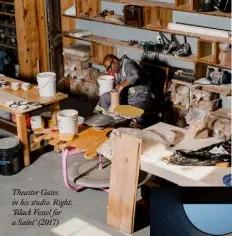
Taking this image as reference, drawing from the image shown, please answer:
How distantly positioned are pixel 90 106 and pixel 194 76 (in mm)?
1626

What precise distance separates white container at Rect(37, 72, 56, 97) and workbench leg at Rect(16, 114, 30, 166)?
0.40 metres

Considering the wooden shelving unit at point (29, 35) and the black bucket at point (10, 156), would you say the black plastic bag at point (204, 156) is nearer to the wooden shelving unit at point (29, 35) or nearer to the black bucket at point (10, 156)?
the black bucket at point (10, 156)

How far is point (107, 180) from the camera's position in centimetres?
502

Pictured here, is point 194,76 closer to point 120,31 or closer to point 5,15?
point 120,31

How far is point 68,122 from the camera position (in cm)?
501

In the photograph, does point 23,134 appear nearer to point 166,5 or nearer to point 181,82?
point 181,82

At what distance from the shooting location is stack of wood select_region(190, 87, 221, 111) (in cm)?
592

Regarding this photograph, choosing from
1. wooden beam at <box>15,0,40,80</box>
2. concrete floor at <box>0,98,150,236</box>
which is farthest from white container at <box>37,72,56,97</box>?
wooden beam at <box>15,0,40,80</box>

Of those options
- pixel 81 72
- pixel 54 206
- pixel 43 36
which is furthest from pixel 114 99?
pixel 43 36

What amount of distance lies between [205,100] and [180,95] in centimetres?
35

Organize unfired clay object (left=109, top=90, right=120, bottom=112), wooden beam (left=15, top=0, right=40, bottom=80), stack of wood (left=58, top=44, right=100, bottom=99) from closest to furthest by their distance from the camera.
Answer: unfired clay object (left=109, top=90, right=120, bottom=112)
stack of wood (left=58, top=44, right=100, bottom=99)
wooden beam (left=15, top=0, right=40, bottom=80)

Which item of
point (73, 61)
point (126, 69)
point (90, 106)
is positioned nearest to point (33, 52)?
point (73, 61)

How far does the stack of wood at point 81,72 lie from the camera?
7.12 meters

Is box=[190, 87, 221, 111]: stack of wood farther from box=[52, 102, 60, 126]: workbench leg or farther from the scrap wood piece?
the scrap wood piece
